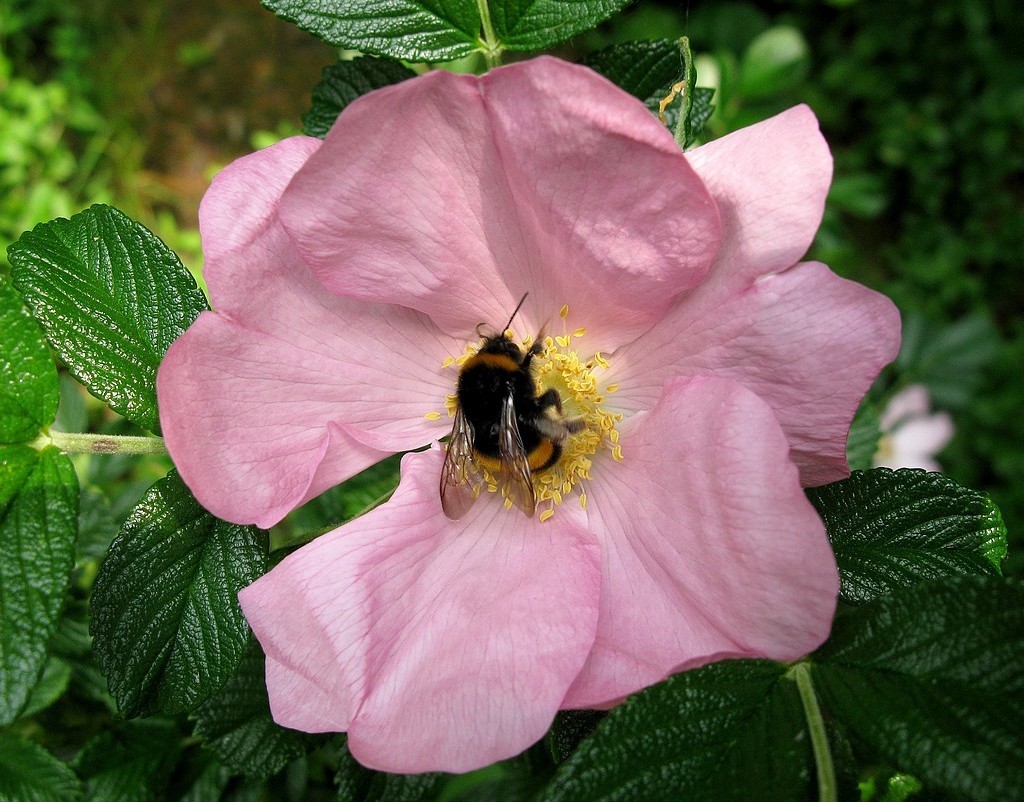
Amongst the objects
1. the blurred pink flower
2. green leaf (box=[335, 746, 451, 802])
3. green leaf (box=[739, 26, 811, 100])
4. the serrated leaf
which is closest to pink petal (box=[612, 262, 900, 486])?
green leaf (box=[335, 746, 451, 802])

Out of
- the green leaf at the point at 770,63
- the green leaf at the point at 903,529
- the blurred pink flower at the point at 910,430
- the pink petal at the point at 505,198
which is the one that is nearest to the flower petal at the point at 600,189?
the pink petal at the point at 505,198

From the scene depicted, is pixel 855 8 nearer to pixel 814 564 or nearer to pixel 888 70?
pixel 888 70

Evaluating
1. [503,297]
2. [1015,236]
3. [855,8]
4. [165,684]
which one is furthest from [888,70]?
[165,684]

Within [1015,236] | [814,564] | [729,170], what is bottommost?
[1015,236]

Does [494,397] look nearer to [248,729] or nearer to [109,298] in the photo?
[109,298]

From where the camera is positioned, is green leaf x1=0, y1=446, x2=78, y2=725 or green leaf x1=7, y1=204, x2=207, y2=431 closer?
green leaf x1=0, y1=446, x2=78, y2=725

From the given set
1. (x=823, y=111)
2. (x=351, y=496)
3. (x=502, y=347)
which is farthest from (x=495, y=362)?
(x=823, y=111)

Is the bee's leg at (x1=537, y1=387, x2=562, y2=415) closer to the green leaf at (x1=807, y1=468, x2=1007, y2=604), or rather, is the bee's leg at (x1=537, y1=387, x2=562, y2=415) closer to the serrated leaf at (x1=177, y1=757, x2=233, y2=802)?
the green leaf at (x1=807, y1=468, x2=1007, y2=604)
